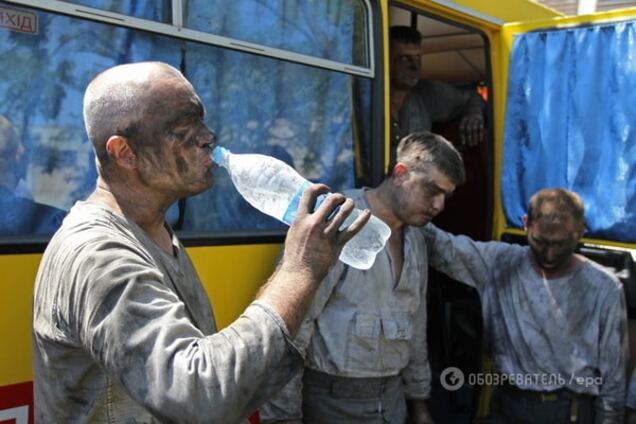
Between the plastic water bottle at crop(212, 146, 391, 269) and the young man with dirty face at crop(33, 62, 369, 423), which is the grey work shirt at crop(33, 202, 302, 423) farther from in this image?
the plastic water bottle at crop(212, 146, 391, 269)

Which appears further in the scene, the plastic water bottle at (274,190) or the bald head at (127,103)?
the plastic water bottle at (274,190)

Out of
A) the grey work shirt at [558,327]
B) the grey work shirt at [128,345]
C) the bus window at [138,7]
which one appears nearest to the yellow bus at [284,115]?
the bus window at [138,7]

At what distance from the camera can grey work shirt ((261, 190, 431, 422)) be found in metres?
2.70

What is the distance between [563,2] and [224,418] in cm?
898

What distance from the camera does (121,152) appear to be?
1531 millimetres

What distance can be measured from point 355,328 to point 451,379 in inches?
54.7

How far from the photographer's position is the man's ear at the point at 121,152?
1521mm

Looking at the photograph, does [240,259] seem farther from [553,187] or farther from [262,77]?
[553,187]

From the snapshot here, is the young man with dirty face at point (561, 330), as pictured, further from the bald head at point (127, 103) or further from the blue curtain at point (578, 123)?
the bald head at point (127, 103)

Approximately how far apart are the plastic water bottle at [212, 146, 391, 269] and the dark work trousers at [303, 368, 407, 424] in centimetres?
56

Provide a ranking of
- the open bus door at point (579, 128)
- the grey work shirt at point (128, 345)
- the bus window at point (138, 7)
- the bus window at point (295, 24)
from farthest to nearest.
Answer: the open bus door at point (579, 128) → the bus window at point (295, 24) → the bus window at point (138, 7) → the grey work shirt at point (128, 345)

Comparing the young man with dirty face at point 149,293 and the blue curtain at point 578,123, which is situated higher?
the blue curtain at point 578,123

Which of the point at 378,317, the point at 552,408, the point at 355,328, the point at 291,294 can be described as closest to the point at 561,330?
the point at 552,408

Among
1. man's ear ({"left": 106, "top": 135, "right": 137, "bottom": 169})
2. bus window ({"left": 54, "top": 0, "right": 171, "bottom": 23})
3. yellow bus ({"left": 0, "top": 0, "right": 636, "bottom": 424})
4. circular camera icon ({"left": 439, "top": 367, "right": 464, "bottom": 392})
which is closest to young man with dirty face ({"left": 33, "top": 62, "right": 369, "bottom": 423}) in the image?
man's ear ({"left": 106, "top": 135, "right": 137, "bottom": 169})
